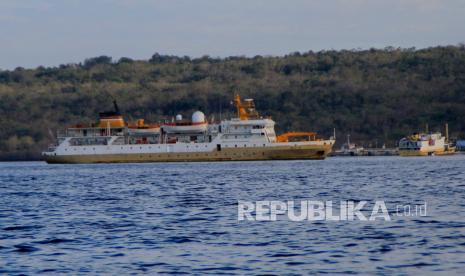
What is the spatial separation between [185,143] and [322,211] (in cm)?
8883

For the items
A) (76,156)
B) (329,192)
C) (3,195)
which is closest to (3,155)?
(76,156)

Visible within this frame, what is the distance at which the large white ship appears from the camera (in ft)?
401

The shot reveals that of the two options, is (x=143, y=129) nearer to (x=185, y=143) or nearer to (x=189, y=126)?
(x=189, y=126)

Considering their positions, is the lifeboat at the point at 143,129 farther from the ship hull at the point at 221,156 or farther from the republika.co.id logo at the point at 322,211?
the republika.co.id logo at the point at 322,211

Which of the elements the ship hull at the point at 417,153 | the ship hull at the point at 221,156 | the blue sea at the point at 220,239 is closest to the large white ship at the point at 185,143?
the ship hull at the point at 221,156

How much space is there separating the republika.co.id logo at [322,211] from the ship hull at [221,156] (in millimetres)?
78777

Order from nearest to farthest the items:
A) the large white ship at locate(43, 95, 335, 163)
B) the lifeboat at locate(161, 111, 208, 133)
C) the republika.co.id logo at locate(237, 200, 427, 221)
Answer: the republika.co.id logo at locate(237, 200, 427, 221) < the large white ship at locate(43, 95, 335, 163) < the lifeboat at locate(161, 111, 208, 133)

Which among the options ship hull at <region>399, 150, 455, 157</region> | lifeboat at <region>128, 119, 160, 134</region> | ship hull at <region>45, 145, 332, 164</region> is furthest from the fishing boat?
lifeboat at <region>128, 119, 160, 134</region>

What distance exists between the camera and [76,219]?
3778 cm

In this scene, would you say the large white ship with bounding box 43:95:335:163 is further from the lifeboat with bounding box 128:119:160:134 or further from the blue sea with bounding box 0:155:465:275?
the blue sea with bounding box 0:155:465:275

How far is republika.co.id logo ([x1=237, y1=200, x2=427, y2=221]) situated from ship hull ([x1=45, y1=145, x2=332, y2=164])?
7878 centimetres

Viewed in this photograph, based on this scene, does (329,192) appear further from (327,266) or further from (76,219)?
(327,266)

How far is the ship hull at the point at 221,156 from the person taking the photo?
122 m

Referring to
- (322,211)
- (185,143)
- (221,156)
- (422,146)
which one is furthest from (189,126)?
(322,211)
